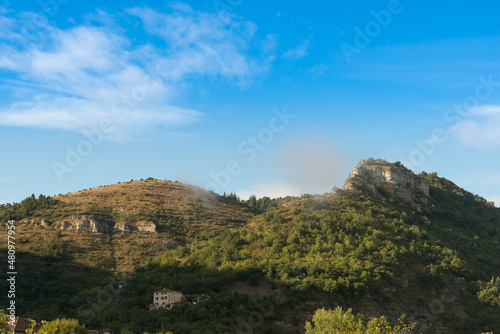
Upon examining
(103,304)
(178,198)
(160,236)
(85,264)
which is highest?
(178,198)

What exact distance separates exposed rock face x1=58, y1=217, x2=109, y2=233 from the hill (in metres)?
35.0

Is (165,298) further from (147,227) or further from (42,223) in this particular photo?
(42,223)

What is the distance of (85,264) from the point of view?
116 m

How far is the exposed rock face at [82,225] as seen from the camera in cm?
13475

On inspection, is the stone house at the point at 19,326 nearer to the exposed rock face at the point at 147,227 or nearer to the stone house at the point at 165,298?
the stone house at the point at 165,298

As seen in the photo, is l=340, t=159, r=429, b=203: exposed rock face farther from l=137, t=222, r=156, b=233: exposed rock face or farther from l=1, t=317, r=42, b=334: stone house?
l=1, t=317, r=42, b=334: stone house

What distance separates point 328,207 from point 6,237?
8840 centimetres

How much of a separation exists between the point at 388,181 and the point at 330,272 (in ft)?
176

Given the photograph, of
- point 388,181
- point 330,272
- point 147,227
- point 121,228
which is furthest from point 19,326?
point 388,181

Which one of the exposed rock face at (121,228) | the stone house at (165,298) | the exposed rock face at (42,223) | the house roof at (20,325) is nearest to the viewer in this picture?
the house roof at (20,325)

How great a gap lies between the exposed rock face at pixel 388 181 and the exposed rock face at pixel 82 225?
7108 centimetres

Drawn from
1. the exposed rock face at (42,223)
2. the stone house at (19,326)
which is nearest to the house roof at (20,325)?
the stone house at (19,326)

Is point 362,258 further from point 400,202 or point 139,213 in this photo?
point 139,213

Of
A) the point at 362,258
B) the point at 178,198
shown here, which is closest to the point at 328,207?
the point at 362,258
